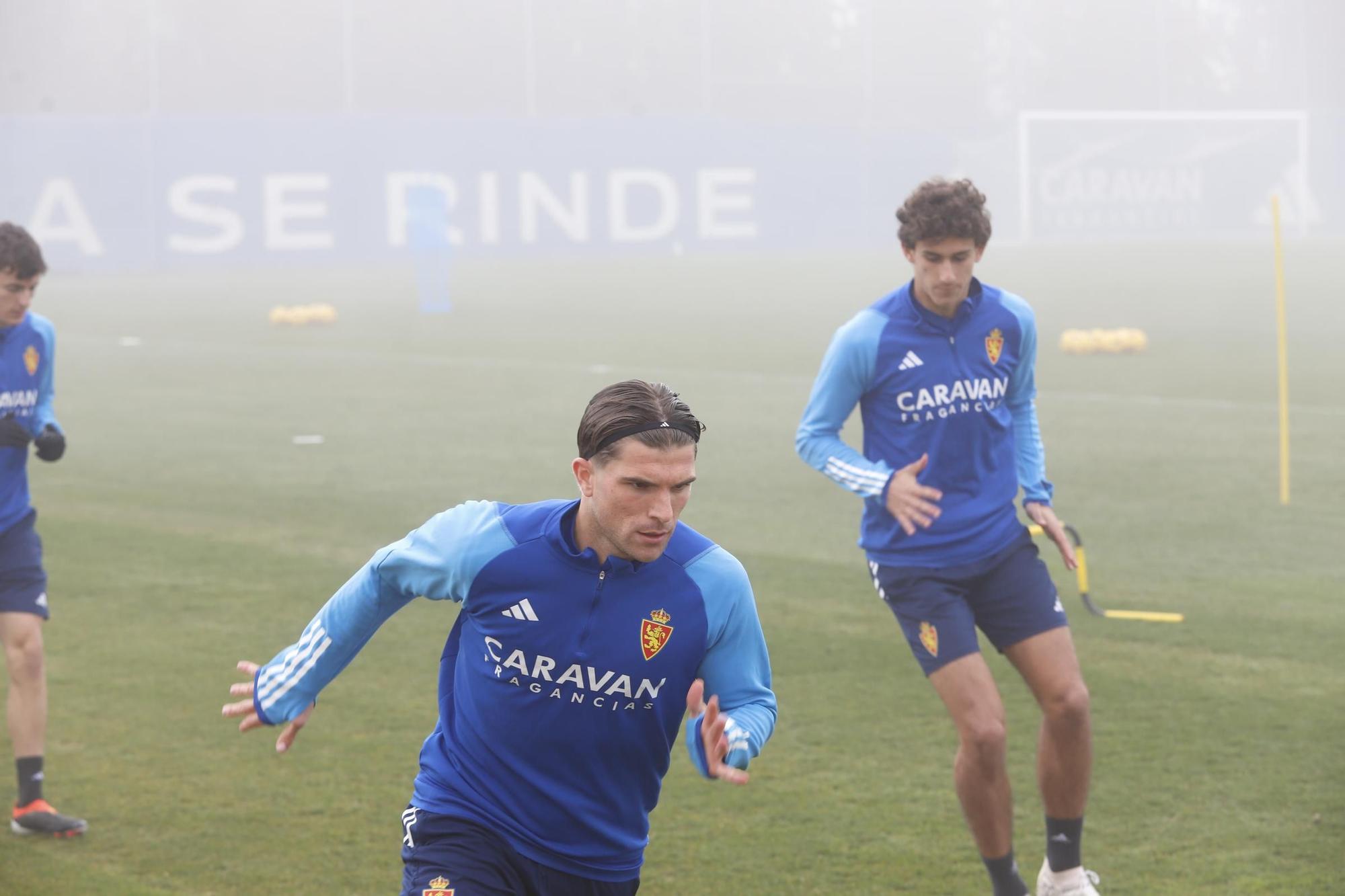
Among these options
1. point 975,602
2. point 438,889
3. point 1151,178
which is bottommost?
point 438,889

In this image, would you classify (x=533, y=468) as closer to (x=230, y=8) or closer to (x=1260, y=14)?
(x=230, y=8)

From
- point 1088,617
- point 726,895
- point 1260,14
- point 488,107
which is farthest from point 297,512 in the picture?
point 1260,14

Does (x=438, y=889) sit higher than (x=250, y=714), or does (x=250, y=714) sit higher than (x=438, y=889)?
(x=250, y=714)

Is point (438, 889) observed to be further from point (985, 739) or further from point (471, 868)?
point (985, 739)

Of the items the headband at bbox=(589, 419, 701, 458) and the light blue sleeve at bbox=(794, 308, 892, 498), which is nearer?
the headband at bbox=(589, 419, 701, 458)

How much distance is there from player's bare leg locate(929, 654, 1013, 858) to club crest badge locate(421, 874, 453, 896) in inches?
89.0

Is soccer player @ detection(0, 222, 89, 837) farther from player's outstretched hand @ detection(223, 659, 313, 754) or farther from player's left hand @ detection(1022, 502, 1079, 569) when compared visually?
player's left hand @ detection(1022, 502, 1079, 569)

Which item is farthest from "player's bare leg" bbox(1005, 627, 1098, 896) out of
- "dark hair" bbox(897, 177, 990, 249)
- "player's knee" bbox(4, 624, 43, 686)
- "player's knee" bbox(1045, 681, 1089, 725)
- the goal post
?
the goal post

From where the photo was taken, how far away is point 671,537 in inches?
156

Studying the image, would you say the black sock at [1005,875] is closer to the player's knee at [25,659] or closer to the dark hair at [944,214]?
the dark hair at [944,214]

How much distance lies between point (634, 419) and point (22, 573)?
3922mm

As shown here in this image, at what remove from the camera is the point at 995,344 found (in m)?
6.02

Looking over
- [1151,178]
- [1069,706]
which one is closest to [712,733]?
[1069,706]

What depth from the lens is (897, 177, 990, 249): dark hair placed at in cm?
575
